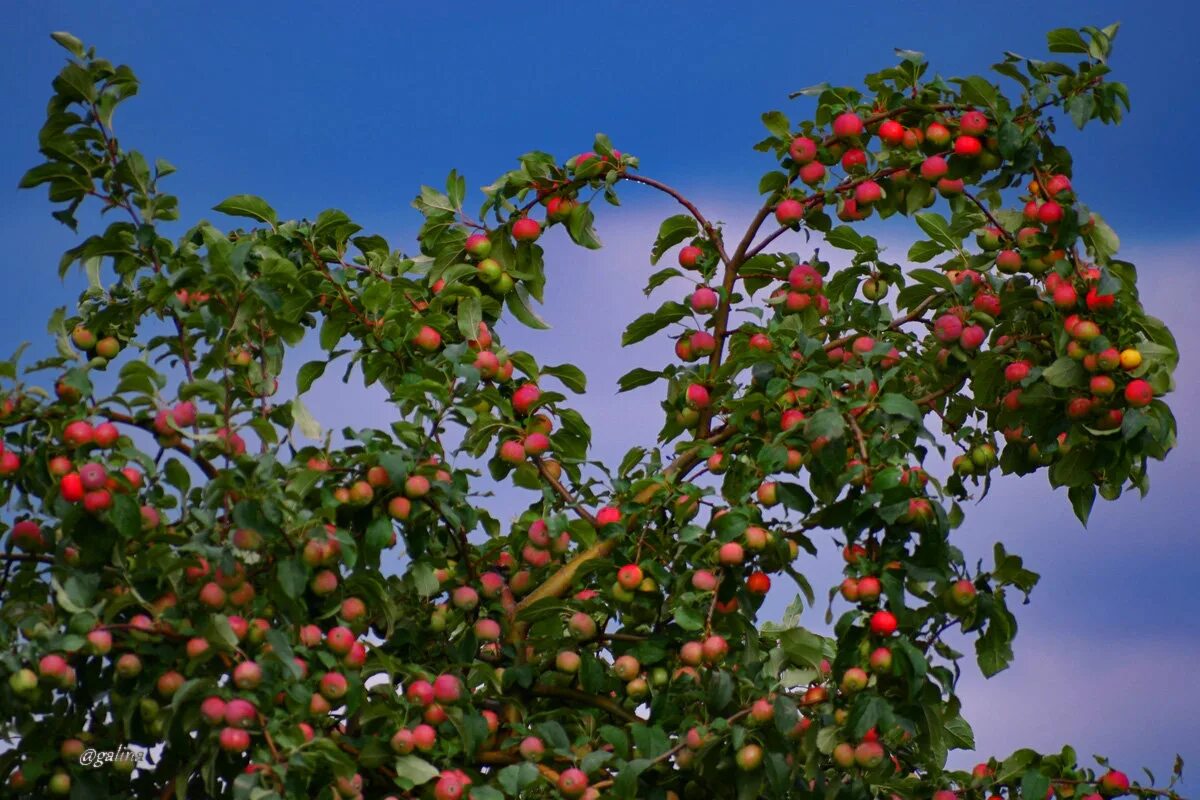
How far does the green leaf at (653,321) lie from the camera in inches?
190

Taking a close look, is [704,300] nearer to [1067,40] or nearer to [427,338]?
[427,338]

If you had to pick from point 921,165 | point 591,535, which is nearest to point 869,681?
point 591,535

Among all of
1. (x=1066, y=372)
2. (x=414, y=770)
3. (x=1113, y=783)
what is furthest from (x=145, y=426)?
(x=1113, y=783)

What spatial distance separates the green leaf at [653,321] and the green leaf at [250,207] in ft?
3.95

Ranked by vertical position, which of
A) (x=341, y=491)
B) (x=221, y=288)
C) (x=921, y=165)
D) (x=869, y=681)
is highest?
(x=921, y=165)

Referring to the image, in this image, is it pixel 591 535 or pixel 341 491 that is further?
pixel 591 535

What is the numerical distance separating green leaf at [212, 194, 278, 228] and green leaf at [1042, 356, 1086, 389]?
2458mm

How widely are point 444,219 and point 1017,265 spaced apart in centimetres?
185

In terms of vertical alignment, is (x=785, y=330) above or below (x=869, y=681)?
above

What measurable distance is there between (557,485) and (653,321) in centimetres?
63

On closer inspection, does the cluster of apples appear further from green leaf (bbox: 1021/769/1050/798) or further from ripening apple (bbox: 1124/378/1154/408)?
green leaf (bbox: 1021/769/1050/798)

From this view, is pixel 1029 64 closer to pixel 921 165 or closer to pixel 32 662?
pixel 921 165

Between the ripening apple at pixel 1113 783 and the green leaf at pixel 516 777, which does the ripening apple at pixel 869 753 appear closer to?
the green leaf at pixel 516 777

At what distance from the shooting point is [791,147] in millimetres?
4680
